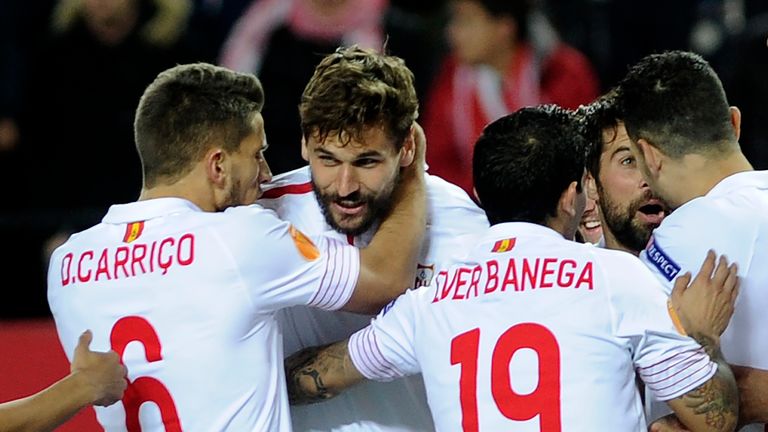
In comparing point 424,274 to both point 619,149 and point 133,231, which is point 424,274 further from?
point 133,231

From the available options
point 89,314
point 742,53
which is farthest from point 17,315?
point 742,53

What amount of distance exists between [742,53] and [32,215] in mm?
3868

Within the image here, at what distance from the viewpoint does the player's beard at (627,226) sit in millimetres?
4191

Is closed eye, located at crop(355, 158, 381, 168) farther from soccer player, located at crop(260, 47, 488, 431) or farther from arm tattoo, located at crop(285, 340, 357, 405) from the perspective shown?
arm tattoo, located at crop(285, 340, 357, 405)

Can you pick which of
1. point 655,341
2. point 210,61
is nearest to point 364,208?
point 655,341

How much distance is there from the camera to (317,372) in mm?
3861

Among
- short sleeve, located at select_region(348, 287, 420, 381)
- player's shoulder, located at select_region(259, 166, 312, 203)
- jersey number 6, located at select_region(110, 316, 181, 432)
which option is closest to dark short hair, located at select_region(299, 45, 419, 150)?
player's shoulder, located at select_region(259, 166, 312, 203)

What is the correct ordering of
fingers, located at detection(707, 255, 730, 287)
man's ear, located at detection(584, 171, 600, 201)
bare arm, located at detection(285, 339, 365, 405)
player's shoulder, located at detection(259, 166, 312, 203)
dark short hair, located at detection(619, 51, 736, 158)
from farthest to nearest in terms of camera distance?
1. man's ear, located at detection(584, 171, 600, 201)
2. player's shoulder, located at detection(259, 166, 312, 203)
3. bare arm, located at detection(285, 339, 365, 405)
4. dark short hair, located at detection(619, 51, 736, 158)
5. fingers, located at detection(707, 255, 730, 287)

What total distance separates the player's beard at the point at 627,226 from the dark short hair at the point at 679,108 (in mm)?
408

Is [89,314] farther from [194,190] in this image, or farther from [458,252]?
[458,252]

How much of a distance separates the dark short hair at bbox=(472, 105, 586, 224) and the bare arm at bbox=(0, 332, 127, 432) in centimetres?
106

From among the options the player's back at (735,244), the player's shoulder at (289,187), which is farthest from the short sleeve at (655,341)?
the player's shoulder at (289,187)

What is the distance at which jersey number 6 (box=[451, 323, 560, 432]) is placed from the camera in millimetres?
3387

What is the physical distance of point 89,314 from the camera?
3.71 m
